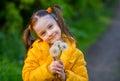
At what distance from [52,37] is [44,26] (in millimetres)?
136

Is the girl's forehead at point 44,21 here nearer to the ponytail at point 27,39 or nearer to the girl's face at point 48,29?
the girl's face at point 48,29

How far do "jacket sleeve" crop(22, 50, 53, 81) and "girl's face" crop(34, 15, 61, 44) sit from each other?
0.68 feet

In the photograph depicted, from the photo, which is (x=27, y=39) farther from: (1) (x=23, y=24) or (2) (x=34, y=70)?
(1) (x=23, y=24)

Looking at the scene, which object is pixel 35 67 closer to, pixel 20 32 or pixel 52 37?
Result: pixel 52 37

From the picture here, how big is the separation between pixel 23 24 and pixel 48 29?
6665mm

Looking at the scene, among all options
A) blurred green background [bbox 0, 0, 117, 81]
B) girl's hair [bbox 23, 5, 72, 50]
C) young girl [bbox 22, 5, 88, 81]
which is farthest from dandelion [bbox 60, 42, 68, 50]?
blurred green background [bbox 0, 0, 117, 81]

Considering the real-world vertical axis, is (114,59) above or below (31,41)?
below

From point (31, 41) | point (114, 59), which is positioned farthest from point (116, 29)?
point (31, 41)

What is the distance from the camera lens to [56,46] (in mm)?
4637

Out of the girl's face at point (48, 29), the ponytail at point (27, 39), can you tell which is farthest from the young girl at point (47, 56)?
the ponytail at point (27, 39)

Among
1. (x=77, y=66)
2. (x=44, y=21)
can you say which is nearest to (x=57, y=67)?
(x=77, y=66)

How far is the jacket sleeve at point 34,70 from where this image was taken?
183 inches

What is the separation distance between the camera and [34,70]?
4.72 m

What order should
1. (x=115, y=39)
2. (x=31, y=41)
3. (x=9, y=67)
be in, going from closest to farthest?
(x=31, y=41)
(x=9, y=67)
(x=115, y=39)
